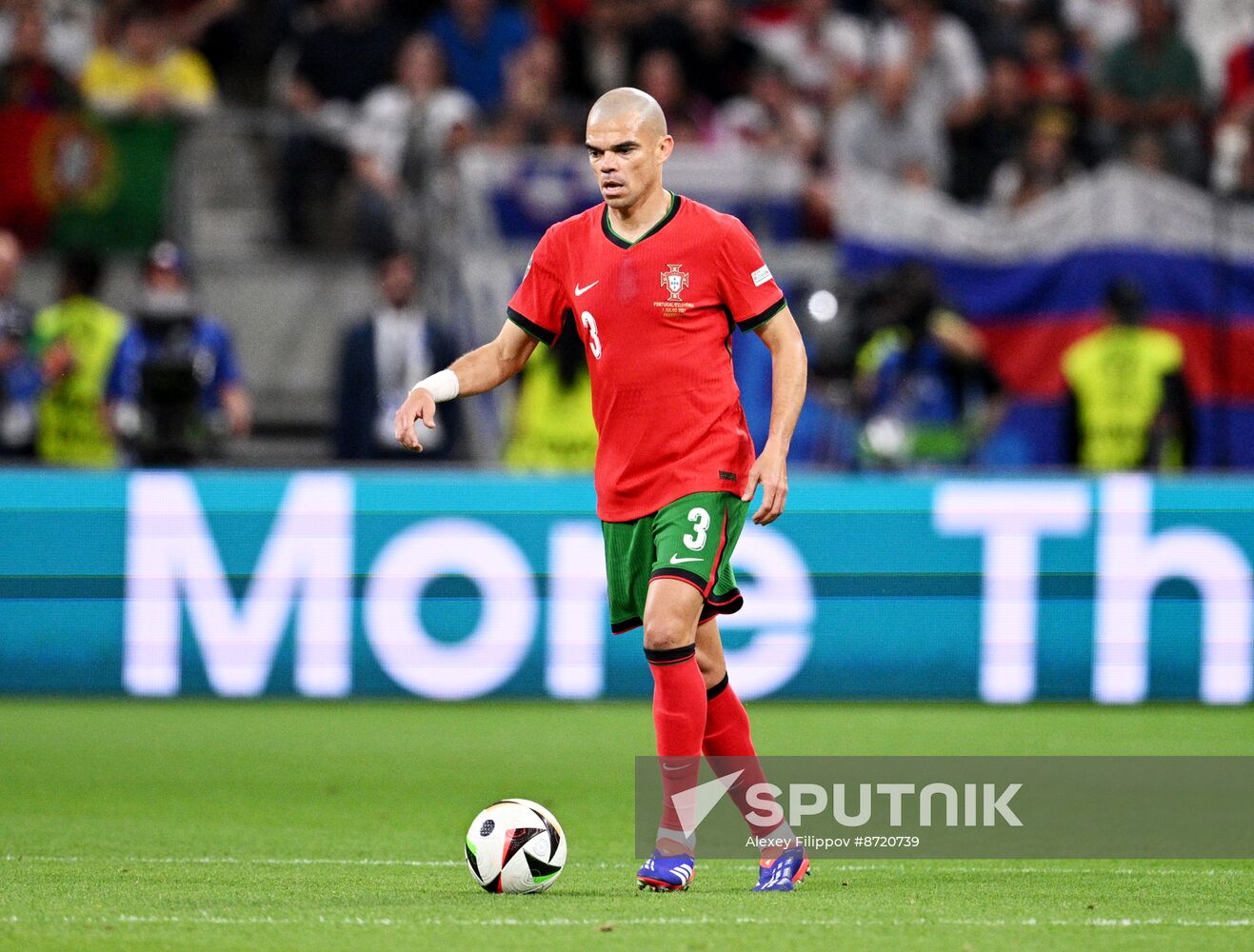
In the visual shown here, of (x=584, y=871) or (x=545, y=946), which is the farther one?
(x=584, y=871)

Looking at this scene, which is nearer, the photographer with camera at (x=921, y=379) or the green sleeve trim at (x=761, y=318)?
the green sleeve trim at (x=761, y=318)

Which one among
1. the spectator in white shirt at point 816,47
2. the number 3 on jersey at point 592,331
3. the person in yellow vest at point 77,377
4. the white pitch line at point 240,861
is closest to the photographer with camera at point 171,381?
the person in yellow vest at point 77,377

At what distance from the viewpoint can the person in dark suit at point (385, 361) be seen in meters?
12.5

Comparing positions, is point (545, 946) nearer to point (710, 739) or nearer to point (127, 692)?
point (710, 739)

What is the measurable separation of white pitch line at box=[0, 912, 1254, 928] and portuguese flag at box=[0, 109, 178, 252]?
31.0 feet

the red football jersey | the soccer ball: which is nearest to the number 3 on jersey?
the red football jersey

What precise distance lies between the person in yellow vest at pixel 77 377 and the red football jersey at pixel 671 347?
7472 millimetres

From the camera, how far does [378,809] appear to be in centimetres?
805

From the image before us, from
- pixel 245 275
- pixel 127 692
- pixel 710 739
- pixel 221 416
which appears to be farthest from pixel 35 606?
pixel 710 739

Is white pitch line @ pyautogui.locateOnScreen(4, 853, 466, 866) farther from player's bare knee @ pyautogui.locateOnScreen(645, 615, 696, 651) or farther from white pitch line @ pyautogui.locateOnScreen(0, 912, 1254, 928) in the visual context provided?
player's bare knee @ pyautogui.locateOnScreen(645, 615, 696, 651)

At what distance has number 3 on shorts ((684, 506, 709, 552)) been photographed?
588 centimetres

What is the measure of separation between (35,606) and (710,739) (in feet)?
19.3

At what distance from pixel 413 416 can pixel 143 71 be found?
1024 centimetres

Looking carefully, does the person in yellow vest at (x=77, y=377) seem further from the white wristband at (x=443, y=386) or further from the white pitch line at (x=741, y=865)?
the white wristband at (x=443, y=386)
